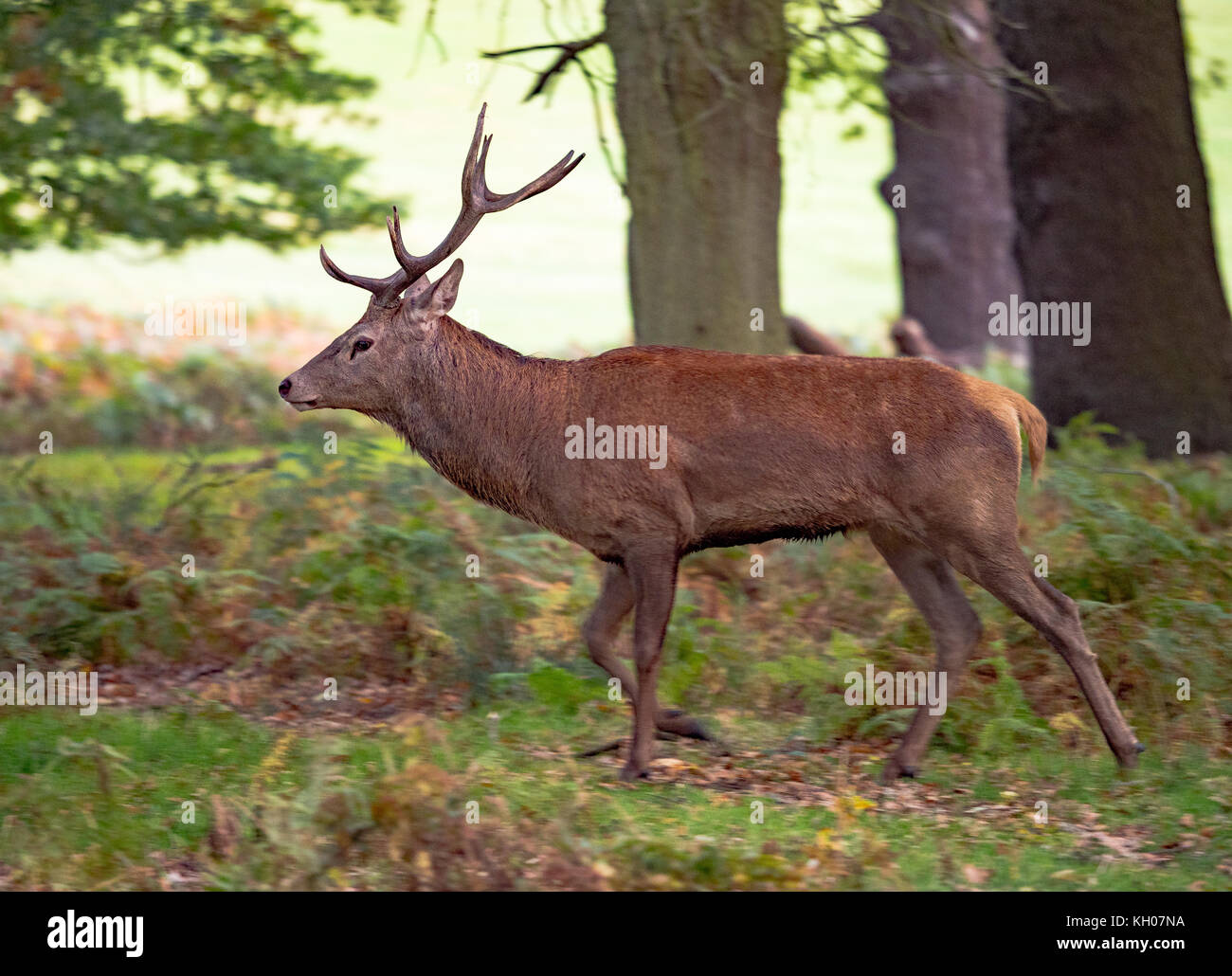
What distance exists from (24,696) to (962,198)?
13989mm

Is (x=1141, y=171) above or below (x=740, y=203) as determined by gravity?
above

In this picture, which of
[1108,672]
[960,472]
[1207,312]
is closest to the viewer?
[960,472]

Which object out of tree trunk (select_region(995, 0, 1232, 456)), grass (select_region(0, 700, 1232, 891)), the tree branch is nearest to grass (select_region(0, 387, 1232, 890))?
grass (select_region(0, 700, 1232, 891))

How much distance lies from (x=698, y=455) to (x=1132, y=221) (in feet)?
22.4

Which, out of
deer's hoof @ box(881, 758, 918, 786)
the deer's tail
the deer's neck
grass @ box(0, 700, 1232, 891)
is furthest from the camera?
the deer's neck

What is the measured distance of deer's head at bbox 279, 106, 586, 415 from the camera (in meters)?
7.08

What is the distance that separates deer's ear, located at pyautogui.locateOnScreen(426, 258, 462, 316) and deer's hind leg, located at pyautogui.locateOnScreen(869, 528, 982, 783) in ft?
7.51

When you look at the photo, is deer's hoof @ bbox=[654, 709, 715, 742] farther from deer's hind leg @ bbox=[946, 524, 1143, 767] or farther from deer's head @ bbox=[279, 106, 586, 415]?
deer's head @ bbox=[279, 106, 586, 415]

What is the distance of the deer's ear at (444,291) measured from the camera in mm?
7094

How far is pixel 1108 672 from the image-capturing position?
744 cm

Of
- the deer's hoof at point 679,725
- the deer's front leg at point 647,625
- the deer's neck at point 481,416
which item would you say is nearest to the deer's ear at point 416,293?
the deer's neck at point 481,416

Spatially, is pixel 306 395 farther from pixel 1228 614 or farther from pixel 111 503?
pixel 1228 614

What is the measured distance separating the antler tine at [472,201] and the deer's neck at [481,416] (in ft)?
1.10

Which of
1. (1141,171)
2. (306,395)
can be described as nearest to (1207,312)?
(1141,171)
